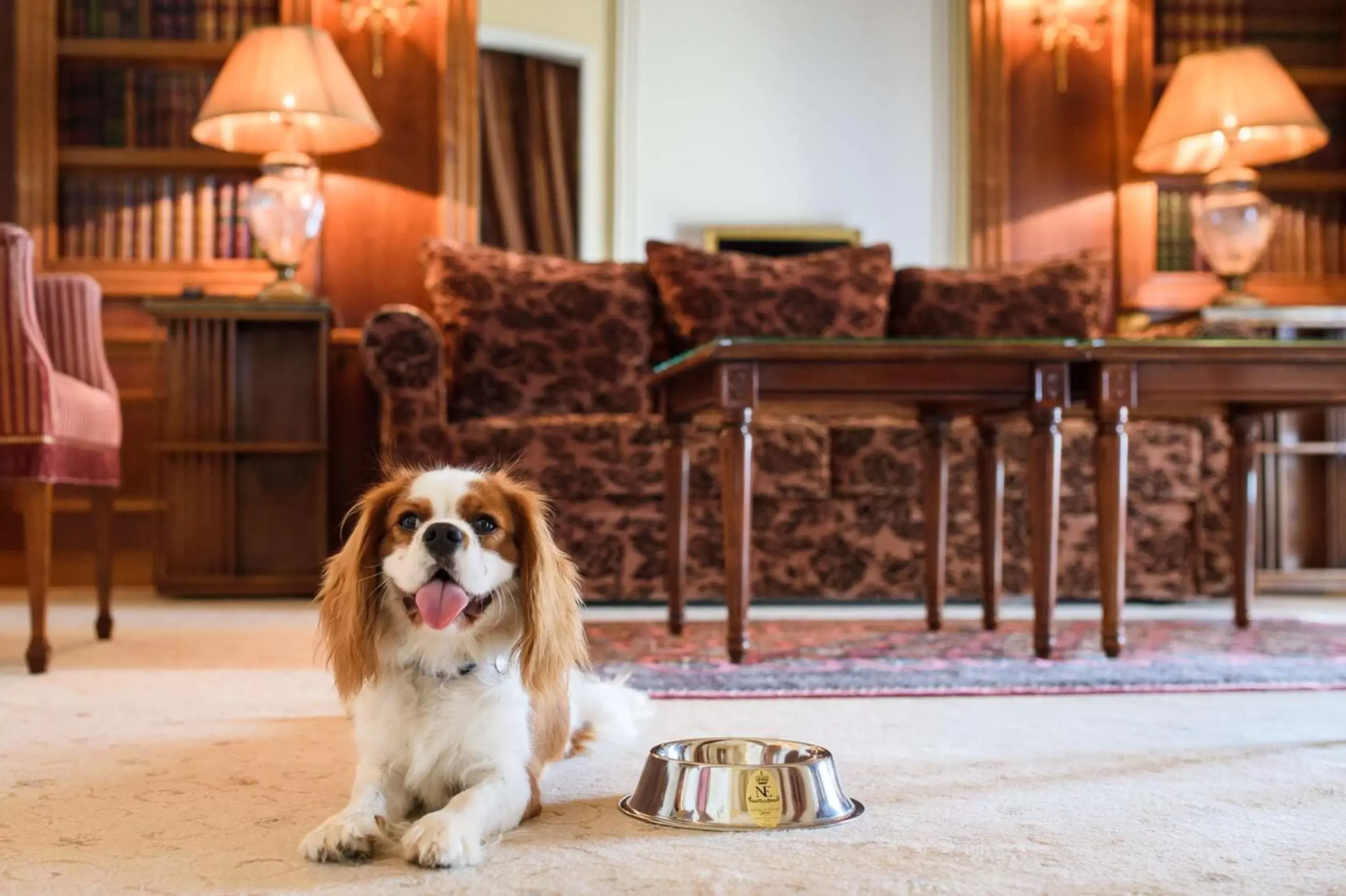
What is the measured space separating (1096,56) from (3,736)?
4.15 meters

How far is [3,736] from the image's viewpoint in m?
1.81

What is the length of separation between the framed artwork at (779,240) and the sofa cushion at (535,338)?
1.04 m

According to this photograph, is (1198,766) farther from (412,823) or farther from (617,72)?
(617,72)

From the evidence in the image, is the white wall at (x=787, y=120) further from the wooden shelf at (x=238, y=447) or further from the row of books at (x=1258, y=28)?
the wooden shelf at (x=238, y=447)

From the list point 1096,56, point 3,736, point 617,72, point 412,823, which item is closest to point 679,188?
point 617,72

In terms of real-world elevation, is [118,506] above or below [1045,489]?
below

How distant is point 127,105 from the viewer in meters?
4.48

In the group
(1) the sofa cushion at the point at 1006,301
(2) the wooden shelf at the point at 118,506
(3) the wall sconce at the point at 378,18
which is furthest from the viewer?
(3) the wall sconce at the point at 378,18

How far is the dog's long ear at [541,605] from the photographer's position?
139 cm

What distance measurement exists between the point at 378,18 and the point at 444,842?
3.78m

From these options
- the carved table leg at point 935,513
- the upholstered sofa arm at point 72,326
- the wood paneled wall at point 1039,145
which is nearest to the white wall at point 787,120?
the wood paneled wall at point 1039,145

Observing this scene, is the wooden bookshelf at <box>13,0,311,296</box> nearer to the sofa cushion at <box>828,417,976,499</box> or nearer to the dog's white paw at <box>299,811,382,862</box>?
the sofa cushion at <box>828,417,976,499</box>

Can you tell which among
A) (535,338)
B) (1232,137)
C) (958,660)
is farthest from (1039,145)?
(958,660)

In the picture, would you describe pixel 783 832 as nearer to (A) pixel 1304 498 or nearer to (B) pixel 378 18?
(A) pixel 1304 498
